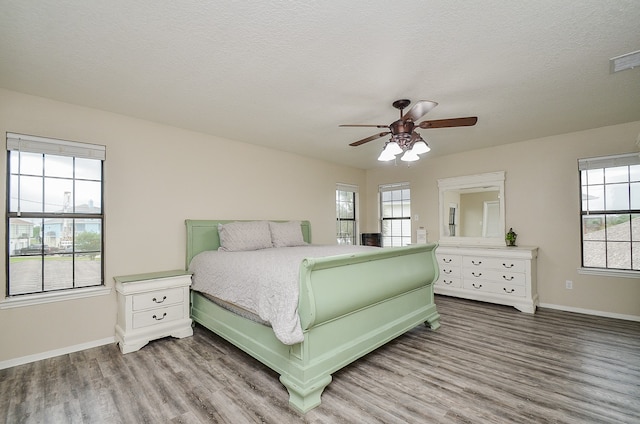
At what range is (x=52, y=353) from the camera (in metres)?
2.76

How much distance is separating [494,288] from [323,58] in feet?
13.2

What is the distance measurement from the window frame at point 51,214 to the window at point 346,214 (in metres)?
3.87

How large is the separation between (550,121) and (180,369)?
479cm

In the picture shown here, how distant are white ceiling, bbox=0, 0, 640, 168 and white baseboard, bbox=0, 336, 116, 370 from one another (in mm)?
2424

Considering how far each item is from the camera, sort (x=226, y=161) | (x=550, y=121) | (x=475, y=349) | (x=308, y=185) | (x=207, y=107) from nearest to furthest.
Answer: (x=475, y=349) → (x=207, y=107) → (x=550, y=121) → (x=226, y=161) → (x=308, y=185)

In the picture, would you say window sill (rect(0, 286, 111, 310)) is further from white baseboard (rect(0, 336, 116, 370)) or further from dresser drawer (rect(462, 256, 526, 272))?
dresser drawer (rect(462, 256, 526, 272))

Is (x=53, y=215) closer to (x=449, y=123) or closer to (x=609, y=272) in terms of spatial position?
(x=449, y=123)

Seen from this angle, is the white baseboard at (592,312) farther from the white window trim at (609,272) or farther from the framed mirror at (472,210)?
the framed mirror at (472,210)

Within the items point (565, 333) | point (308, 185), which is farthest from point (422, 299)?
point (308, 185)

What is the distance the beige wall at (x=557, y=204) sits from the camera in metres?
A: 3.72

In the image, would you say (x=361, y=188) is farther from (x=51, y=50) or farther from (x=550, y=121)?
(x=51, y=50)

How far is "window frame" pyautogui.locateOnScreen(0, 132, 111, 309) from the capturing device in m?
2.64

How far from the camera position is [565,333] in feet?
10.5

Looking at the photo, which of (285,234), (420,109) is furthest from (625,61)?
(285,234)
